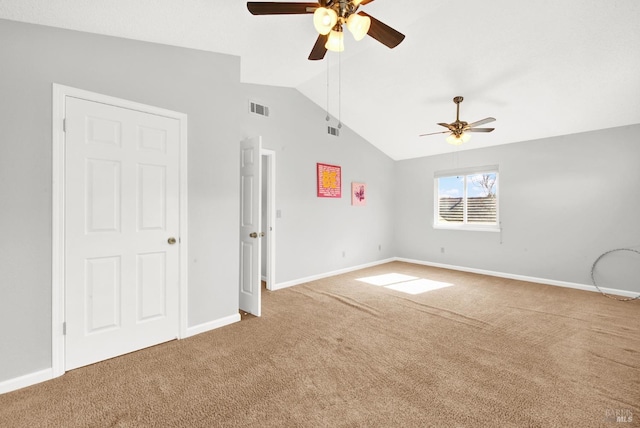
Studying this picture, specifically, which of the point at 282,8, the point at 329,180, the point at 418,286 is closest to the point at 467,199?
the point at 418,286

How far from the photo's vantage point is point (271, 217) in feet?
14.2

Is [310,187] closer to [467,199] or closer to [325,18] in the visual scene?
[325,18]

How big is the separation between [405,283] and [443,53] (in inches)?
139

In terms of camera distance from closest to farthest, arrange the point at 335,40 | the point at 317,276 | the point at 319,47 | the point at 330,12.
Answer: the point at 330,12 < the point at 335,40 < the point at 319,47 < the point at 317,276

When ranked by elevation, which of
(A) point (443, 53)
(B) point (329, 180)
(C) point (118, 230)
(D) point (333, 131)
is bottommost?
(C) point (118, 230)

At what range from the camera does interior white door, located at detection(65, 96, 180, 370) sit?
7.16ft

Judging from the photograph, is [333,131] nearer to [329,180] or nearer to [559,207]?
[329,180]

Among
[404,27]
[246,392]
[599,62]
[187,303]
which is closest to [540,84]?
[599,62]

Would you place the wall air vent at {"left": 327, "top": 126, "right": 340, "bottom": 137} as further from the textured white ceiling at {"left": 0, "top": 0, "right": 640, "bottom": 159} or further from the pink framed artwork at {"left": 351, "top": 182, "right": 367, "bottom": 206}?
the pink framed artwork at {"left": 351, "top": 182, "right": 367, "bottom": 206}

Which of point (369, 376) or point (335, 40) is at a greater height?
point (335, 40)

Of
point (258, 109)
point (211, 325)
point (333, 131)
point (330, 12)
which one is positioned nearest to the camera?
point (330, 12)

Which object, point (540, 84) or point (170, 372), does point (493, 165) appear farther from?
point (170, 372)

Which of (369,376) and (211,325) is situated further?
(211,325)

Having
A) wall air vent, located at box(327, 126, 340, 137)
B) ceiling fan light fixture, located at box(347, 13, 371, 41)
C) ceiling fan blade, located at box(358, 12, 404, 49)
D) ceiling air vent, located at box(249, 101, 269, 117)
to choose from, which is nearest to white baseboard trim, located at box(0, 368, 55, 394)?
ceiling fan light fixture, located at box(347, 13, 371, 41)
